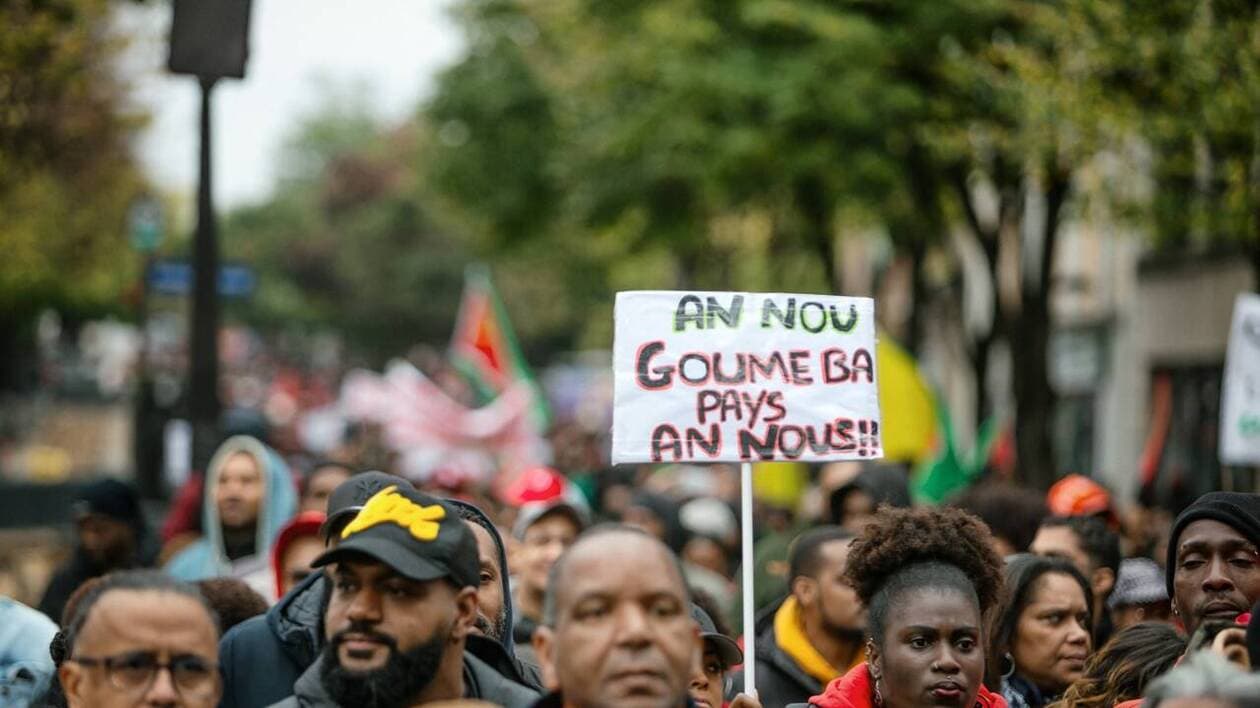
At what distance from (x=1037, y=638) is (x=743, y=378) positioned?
136 cm

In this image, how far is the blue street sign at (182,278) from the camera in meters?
15.6

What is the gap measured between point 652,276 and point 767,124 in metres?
31.3

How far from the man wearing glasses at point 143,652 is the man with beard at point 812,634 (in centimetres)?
311

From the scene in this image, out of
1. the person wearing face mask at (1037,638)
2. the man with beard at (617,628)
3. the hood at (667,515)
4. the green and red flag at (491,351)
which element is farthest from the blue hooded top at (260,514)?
the green and red flag at (491,351)

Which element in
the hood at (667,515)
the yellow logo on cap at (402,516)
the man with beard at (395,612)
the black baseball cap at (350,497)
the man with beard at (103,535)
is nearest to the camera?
the man with beard at (395,612)

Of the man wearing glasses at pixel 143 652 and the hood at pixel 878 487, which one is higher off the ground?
the hood at pixel 878 487

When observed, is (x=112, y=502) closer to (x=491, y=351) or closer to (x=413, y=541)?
(x=413, y=541)

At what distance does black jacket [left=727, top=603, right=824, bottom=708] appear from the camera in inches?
296

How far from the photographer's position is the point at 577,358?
83.5m

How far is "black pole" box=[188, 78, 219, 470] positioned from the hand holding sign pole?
18.4 feet

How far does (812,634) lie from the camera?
7.74 meters

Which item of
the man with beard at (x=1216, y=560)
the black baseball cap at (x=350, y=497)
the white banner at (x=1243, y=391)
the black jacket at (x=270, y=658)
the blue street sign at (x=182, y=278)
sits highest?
the blue street sign at (x=182, y=278)

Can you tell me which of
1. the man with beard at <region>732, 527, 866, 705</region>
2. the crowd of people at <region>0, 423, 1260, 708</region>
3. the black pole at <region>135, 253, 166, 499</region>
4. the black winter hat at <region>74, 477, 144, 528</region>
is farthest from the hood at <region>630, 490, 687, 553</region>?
the black pole at <region>135, 253, 166, 499</region>

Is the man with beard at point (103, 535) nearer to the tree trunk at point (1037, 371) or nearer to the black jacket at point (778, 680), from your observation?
the black jacket at point (778, 680)
